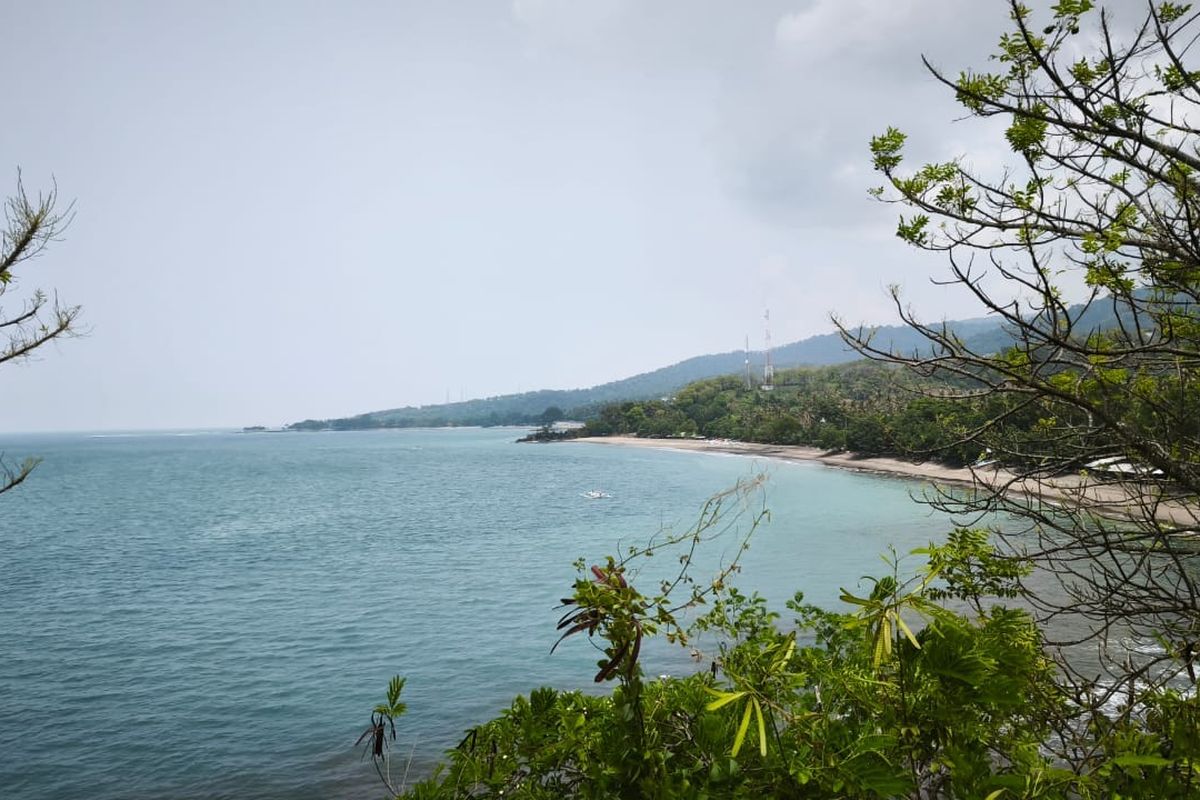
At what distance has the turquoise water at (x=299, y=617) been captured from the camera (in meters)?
10.9

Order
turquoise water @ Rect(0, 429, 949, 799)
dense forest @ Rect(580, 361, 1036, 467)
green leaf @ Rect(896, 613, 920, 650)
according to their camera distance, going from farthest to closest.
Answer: dense forest @ Rect(580, 361, 1036, 467) → turquoise water @ Rect(0, 429, 949, 799) → green leaf @ Rect(896, 613, 920, 650)

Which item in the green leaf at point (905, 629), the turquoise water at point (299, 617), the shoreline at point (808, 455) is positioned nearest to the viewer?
the green leaf at point (905, 629)

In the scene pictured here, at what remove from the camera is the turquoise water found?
10.9m

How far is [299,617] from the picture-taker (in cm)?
1931

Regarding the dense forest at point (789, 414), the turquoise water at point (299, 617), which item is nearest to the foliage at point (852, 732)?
the turquoise water at point (299, 617)

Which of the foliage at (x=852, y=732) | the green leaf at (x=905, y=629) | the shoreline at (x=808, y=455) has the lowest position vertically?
the shoreline at (x=808, y=455)

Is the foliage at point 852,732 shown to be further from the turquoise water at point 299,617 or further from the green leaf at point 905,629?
the turquoise water at point 299,617

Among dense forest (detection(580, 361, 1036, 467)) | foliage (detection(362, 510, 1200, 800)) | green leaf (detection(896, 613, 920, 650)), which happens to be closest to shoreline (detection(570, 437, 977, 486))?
dense forest (detection(580, 361, 1036, 467))

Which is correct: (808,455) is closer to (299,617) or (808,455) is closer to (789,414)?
(789,414)

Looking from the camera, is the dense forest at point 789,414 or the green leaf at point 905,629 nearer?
the green leaf at point 905,629

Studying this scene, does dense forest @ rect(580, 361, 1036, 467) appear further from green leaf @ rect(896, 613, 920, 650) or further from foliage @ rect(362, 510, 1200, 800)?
green leaf @ rect(896, 613, 920, 650)

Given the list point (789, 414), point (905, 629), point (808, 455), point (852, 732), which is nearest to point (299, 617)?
point (852, 732)

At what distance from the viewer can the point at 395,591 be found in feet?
72.6

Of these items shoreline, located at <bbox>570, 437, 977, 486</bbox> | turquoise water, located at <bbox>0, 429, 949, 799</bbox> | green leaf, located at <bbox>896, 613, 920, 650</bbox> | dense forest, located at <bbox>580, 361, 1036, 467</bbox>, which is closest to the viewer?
green leaf, located at <bbox>896, 613, 920, 650</bbox>
